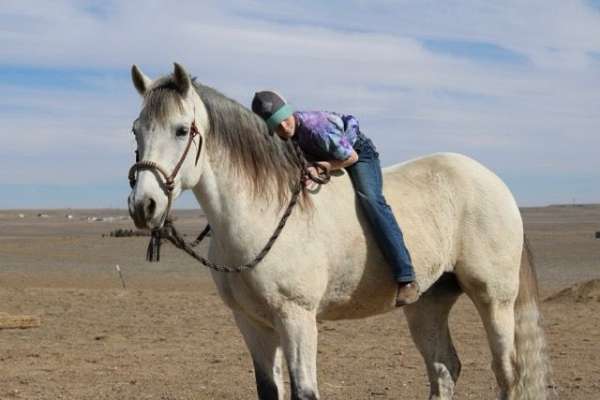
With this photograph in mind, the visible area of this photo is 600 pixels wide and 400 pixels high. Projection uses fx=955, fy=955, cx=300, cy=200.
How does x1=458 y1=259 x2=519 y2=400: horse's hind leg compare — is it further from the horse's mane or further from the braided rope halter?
the horse's mane

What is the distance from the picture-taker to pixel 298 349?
5.08 m

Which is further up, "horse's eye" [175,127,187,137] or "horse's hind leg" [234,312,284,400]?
"horse's eye" [175,127,187,137]

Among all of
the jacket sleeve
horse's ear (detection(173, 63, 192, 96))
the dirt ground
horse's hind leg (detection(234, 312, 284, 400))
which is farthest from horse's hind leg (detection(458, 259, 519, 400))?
horse's ear (detection(173, 63, 192, 96))

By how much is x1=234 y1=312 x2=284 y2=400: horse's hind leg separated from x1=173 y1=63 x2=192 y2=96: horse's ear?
1.37 m

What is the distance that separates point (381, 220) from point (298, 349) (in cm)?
95

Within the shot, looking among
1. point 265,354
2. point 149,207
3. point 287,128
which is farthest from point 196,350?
point 149,207

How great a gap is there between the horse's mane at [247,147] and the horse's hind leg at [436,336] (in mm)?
1677

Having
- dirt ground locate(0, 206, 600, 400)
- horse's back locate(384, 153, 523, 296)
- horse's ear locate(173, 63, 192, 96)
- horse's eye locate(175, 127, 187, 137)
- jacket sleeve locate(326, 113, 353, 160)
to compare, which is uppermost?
horse's ear locate(173, 63, 192, 96)

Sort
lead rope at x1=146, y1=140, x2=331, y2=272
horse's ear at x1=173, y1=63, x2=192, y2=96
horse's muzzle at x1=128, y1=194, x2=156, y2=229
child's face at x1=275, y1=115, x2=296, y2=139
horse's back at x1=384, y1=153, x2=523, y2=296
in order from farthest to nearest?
horse's back at x1=384, y1=153, x2=523, y2=296 → child's face at x1=275, y1=115, x2=296, y2=139 → lead rope at x1=146, y1=140, x2=331, y2=272 → horse's ear at x1=173, y1=63, x2=192, y2=96 → horse's muzzle at x1=128, y1=194, x2=156, y2=229

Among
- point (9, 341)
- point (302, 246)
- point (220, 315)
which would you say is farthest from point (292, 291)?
point (220, 315)

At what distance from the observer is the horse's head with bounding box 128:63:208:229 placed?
460 cm

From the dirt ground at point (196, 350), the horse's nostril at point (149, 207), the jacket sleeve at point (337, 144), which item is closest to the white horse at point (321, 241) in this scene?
the horse's nostril at point (149, 207)

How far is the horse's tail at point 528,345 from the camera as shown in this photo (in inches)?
252

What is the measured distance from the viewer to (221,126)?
5.11 m
